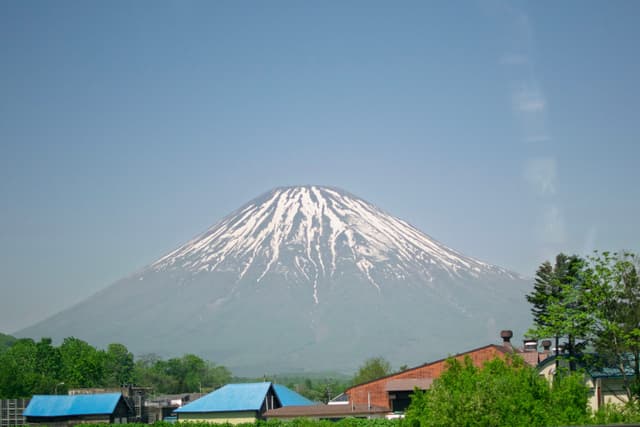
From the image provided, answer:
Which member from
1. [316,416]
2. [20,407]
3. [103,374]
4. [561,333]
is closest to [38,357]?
[103,374]

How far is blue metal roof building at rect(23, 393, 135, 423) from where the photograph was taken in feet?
210

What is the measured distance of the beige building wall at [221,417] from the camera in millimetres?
57406

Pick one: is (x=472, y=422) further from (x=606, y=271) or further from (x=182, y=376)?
(x=182, y=376)

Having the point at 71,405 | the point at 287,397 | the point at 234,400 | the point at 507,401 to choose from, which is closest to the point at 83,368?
the point at 71,405

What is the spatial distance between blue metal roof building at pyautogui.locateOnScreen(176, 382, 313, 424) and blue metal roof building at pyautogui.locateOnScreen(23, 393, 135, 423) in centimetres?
824

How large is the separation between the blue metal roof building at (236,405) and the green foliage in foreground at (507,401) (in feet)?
88.2

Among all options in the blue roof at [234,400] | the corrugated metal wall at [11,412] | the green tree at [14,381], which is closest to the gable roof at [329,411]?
the blue roof at [234,400]

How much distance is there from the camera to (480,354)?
55.0m

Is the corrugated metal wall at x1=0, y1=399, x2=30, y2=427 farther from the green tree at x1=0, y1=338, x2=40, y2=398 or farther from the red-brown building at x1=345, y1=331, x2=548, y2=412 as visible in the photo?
the red-brown building at x1=345, y1=331, x2=548, y2=412

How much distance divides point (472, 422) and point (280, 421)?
23.7 meters

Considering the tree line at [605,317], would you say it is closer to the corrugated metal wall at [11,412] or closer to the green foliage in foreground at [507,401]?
the green foliage in foreground at [507,401]

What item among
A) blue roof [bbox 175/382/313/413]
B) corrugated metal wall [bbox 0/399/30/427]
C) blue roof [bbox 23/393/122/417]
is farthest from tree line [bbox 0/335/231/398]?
blue roof [bbox 175/382/313/413]

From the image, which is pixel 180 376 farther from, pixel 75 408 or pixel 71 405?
pixel 75 408

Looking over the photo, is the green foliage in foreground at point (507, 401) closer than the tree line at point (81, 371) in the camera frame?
Yes
